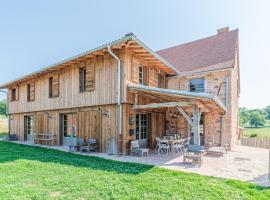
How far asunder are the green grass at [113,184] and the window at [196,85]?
7662mm

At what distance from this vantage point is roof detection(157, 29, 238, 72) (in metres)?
12.3

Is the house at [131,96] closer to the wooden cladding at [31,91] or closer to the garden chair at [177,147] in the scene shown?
the wooden cladding at [31,91]

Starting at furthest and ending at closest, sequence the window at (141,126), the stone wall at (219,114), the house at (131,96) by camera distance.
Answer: the stone wall at (219,114), the window at (141,126), the house at (131,96)

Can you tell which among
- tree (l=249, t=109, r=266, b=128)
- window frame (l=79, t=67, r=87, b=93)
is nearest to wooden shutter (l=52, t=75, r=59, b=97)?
window frame (l=79, t=67, r=87, b=93)

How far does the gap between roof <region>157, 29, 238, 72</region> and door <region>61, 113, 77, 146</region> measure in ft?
25.0

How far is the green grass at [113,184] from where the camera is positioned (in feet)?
13.4

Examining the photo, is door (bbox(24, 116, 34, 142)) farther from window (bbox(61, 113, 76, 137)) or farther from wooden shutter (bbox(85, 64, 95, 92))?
wooden shutter (bbox(85, 64, 95, 92))

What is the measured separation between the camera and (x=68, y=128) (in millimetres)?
12031

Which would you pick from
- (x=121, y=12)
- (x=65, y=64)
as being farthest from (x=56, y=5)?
(x=65, y=64)

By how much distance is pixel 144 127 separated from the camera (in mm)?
10789

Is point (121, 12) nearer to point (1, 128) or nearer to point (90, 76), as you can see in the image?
point (90, 76)

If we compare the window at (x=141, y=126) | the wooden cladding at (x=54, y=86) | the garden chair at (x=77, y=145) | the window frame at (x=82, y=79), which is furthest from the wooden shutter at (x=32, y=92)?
the window at (x=141, y=126)

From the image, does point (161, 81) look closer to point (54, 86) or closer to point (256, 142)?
point (54, 86)

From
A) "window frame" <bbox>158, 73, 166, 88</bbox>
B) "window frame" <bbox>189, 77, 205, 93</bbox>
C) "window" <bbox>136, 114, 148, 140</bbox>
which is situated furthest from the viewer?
"window frame" <bbox>158, 73, 166, 88</bbox>
